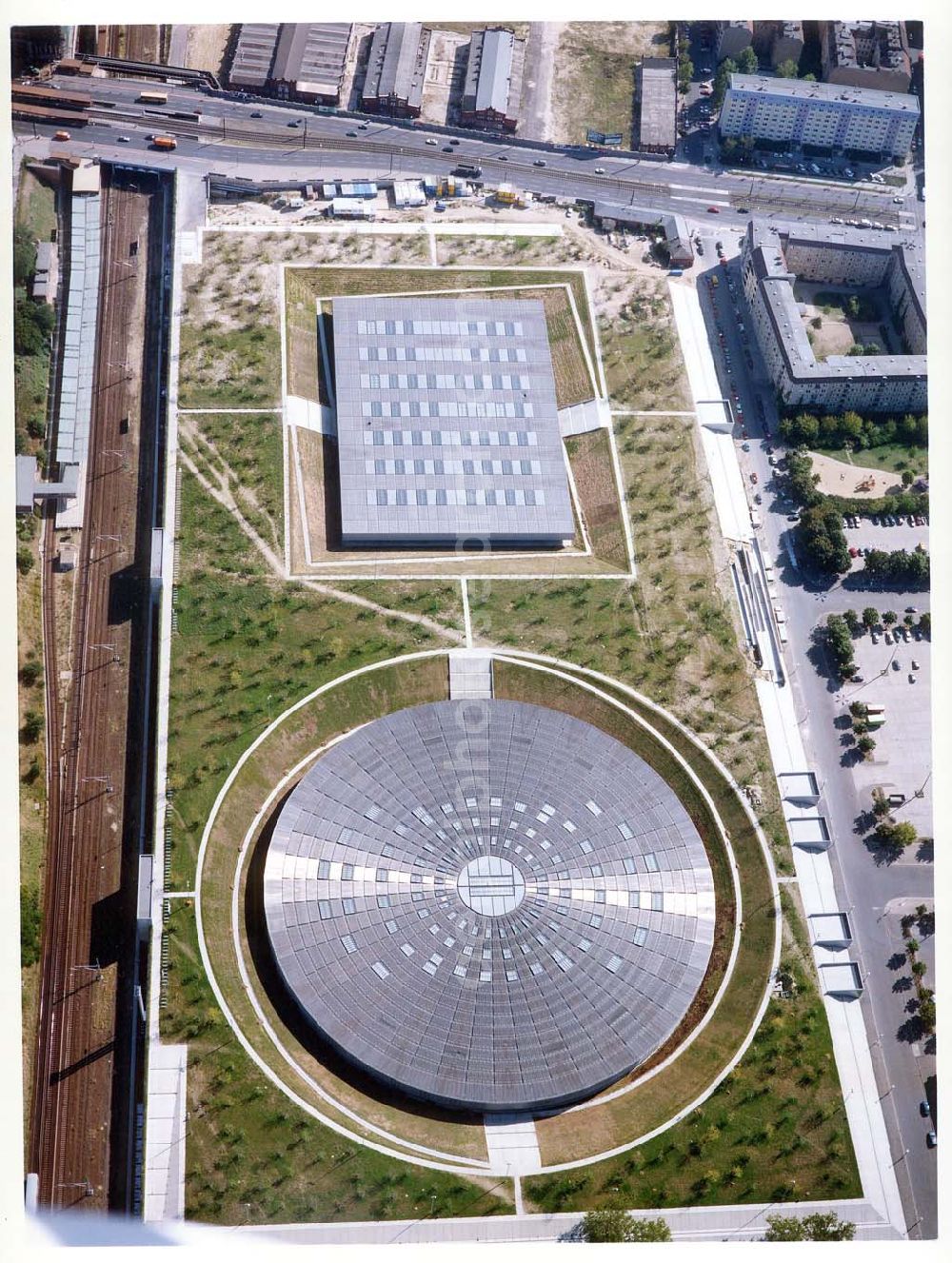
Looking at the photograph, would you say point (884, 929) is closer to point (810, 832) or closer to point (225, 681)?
point (810, 832)

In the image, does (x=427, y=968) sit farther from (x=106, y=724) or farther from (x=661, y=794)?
(x=106, y=724)

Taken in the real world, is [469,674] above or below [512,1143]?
above

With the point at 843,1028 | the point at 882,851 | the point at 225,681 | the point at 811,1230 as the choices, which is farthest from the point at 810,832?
the point at 225,681

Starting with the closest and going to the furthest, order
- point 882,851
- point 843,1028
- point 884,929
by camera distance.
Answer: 1. point 843,1028
2. point 884,929
3. point 882,851

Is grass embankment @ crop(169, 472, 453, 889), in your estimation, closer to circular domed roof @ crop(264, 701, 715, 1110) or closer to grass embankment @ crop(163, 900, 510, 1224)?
circular domed roof @ crop(264, 701, 715, 1110)

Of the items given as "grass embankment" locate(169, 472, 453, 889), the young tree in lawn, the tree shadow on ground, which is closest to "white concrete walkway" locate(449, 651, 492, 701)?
"grass embankment" locate(169, 472, 453, 889)

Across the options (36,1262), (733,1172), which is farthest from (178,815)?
(733,1172)
